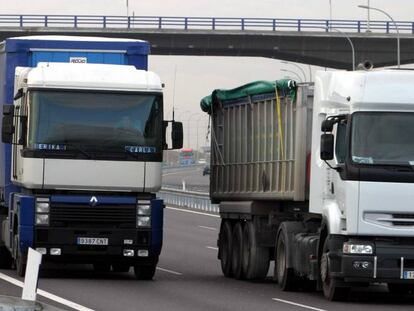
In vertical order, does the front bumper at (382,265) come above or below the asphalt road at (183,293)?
above

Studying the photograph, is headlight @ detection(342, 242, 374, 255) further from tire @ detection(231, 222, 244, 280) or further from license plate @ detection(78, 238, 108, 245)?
tire @ detection(231, 222, 244, 280)

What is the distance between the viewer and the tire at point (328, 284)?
17547 mm

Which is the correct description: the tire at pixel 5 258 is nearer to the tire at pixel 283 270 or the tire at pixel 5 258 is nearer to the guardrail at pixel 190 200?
the tire at pixel 283 270

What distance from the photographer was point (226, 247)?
80.6 feet

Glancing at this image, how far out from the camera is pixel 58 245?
2080cm

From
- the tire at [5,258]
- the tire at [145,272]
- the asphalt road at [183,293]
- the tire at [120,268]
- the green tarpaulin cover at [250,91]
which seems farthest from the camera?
the tire at [5,258]

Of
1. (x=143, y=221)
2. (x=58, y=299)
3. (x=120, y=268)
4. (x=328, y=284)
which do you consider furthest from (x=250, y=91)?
(x=58, y=299)

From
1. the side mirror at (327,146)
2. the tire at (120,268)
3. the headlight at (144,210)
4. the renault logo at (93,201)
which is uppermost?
the side mirror at (327,146)

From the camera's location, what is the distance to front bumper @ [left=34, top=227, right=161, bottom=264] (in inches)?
818

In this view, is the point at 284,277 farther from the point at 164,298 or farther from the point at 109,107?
the point at 109,107

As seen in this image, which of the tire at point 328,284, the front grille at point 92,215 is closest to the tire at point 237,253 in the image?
the front grille at point 92,215

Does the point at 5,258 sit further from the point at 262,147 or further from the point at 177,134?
the point at 262,147

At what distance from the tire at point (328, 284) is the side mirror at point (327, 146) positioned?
3.94 feet

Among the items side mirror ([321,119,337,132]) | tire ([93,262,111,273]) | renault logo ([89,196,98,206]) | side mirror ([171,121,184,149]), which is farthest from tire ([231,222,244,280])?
side mirror ([321,119,337,132])
